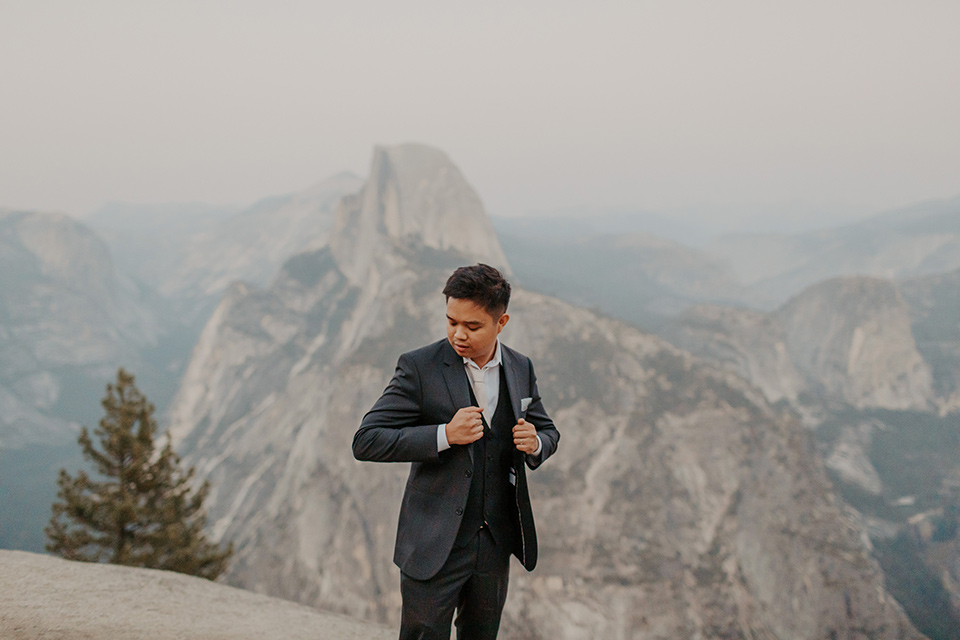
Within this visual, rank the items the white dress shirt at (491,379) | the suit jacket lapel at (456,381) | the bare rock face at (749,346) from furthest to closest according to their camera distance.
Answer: the bare rock face at (749,346)
the white dress shirt at (491,379)
the suit jacket lapel at (456,381)

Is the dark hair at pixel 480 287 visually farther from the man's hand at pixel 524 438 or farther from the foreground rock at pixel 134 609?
the foreground rock at pixel 134 609

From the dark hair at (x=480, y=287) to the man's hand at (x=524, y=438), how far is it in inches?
35.2

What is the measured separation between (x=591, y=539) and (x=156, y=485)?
35958mm

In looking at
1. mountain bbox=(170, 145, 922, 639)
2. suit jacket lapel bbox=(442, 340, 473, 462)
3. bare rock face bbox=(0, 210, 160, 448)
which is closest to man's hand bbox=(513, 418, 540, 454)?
suit jacket lapel bbox=(442, 340, 473, 462)

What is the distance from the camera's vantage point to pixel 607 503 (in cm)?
4638

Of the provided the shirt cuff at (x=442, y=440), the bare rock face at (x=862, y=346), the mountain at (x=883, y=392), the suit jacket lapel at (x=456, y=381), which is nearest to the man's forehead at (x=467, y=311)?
the suit jacket lapel at (x=456, y=381)

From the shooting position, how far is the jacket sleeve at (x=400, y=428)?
3.81 metres

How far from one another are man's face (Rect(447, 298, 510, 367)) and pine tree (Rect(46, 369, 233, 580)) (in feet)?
49.4

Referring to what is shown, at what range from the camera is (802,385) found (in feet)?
356

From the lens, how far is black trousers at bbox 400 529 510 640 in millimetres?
4090

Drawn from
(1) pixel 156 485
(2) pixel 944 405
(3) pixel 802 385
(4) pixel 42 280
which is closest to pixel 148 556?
(1) pixel 156 485

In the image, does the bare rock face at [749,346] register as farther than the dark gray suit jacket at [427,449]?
Yes

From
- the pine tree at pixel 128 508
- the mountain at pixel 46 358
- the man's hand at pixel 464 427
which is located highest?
the man's hand at pixel 464 427

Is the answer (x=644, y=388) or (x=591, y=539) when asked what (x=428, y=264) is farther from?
(x=591, y=539)
